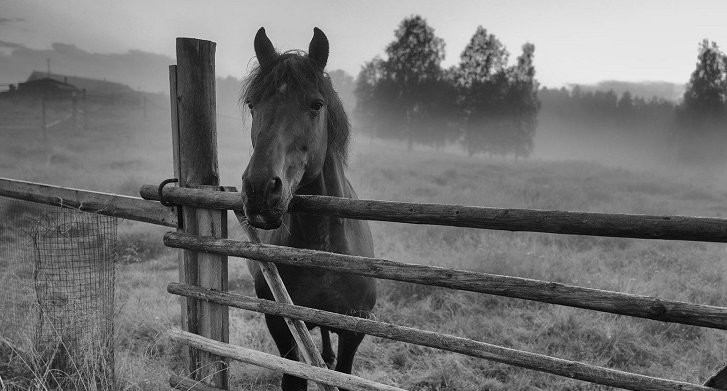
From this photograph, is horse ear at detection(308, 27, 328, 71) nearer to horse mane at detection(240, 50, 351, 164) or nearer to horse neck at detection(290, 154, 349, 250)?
horse mane at detection(240, 50, 351, 164)

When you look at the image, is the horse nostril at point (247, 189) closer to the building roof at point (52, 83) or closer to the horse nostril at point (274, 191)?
the horse nostril at point (274, 191)

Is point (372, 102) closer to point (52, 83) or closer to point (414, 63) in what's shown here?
point (414, 63)

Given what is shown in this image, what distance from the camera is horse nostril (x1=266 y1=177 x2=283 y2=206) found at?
2062 mm

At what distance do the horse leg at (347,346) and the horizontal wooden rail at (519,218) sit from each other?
1.20 meters

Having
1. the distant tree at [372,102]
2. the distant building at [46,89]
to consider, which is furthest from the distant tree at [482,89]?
the distant building at [46,89]

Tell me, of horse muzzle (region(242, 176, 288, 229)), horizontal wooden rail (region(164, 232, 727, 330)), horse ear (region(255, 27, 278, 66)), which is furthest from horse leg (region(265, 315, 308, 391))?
horse ear (region(255, 27, 278, 66))

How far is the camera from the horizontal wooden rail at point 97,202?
9.76 ft

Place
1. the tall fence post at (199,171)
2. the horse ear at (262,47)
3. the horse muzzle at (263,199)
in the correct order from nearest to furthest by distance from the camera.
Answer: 1. the horse muzzle at (263,199)
2. the tall fence post at (199,171)
3. the horse ear at (262,47)

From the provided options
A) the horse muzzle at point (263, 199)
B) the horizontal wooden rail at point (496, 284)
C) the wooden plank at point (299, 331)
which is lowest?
the wooden plank at point (299, 331)

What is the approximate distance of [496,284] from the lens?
194 cm

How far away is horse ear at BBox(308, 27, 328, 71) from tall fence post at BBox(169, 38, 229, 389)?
2.18 ft

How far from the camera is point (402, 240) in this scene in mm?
8586

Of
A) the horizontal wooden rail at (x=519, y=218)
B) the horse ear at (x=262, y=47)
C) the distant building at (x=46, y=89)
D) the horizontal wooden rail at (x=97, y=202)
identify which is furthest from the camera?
the distant building at (x=46, y=89)

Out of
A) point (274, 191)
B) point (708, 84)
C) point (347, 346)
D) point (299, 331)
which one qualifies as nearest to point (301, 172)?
point (274, 191)
